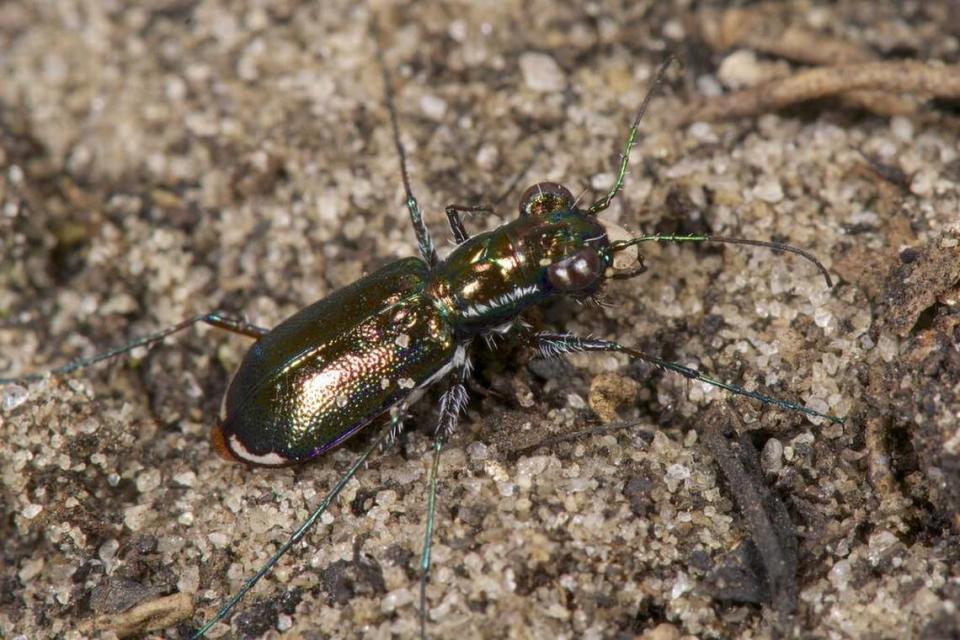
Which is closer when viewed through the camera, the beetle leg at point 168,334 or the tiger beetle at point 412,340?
the tiger beetle at point 412,340

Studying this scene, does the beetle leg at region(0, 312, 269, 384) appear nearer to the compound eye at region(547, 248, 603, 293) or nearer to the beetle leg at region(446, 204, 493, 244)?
the beetle leg at region(446, 204, 493, 244)

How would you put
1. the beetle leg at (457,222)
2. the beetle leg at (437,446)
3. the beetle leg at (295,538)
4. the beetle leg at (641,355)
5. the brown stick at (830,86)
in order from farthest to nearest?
the brown stick at (830,86) → the beetle leg at (457,222) → the beetle leg at (641,355) → the beetle leg at (295,538) → the beetle leg at (437,446)

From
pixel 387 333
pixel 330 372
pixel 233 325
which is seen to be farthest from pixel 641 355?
pixel 233 325

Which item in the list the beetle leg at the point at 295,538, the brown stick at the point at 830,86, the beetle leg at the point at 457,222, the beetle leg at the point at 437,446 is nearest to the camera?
the beetle leg at the point at 437,446

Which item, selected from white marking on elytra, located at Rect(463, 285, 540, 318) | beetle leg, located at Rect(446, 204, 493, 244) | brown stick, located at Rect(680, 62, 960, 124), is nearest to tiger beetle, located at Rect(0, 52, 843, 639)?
white marking on elytra, located at Rect(463, 285, 540, 318)

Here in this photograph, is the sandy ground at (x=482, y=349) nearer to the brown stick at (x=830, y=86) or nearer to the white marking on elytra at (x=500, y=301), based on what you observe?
the brown stick at (x=830, y=86)

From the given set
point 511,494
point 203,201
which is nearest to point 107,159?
point 203,201

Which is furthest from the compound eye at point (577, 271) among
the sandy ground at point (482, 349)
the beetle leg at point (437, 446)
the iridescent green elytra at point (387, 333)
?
the beetle leg at point (437, 446)

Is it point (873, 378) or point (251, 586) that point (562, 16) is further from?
point (251, 586)
